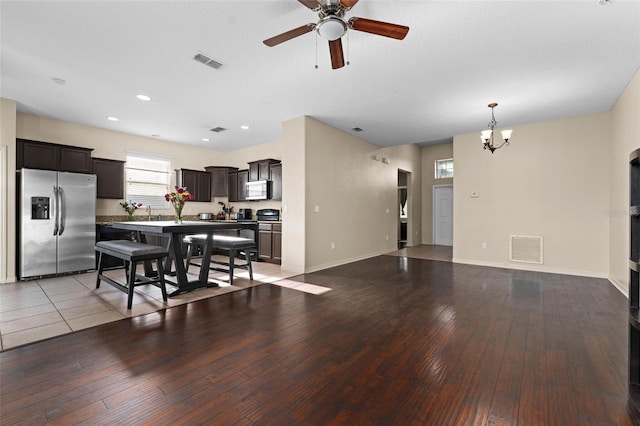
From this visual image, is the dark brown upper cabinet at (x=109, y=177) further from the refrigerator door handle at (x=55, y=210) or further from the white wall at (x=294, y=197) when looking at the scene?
the white wall at (x=294, y=197)

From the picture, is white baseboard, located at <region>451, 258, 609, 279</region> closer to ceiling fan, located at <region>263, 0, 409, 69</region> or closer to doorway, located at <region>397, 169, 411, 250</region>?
doorway, located at <region>397, 169, 411, 250</region>

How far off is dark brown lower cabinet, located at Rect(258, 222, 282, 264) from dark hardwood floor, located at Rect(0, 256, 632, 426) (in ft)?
8.21

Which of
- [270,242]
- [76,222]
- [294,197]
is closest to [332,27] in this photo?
[294,197]

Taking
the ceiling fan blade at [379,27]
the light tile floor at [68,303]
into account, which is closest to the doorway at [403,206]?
the light tile floor at [68,303]

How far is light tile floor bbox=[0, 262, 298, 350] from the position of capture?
8.64 ft

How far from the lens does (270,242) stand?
6152mm

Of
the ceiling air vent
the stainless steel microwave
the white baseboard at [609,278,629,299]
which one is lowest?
the white baseboard at [609,278,629,299]

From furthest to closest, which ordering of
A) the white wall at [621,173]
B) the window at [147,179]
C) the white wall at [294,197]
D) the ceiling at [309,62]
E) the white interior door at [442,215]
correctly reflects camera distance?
1. the white interior door at [442,215]
2. the window at [147,179]
3. the white wall at [294,197]
4. the white wall at [621,173]
5. the ceiling at [309,62]

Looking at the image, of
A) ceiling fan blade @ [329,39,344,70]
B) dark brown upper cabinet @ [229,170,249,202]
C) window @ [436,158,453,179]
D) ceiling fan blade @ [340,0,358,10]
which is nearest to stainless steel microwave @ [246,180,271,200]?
dark brown upper cabinet @ [229,170,249,202]

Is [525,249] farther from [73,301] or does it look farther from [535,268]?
[73,301]

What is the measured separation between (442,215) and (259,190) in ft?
19.1

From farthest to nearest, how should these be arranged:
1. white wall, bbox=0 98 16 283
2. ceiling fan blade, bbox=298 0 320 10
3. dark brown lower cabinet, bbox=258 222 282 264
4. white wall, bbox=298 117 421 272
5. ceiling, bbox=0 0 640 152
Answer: dark brown lower cabinet, bbox=258 222 282 264 → white wall, bbox=298 117 421 272 → white wall, bbox=0 98 16 283 → ceiling, bbox=0 0 640 152 → ceiling fan blade, bbox=298 0 320 10

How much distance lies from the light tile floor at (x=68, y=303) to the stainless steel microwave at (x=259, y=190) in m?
2.41

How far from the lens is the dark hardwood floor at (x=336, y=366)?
156cm
